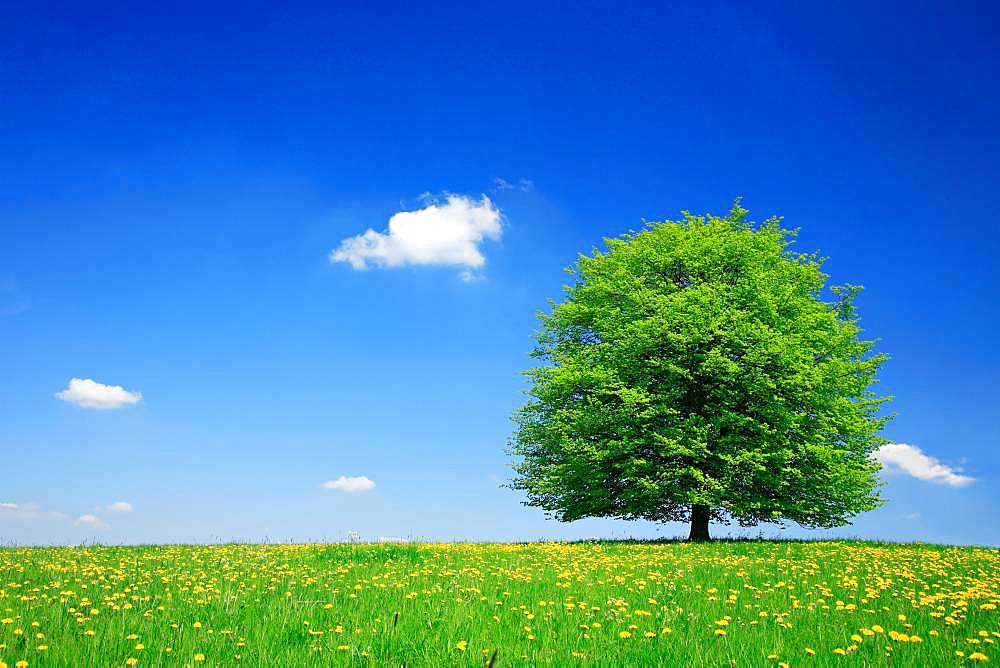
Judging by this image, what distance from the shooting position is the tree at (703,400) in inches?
876

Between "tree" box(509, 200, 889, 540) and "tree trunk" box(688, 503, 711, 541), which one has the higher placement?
"tree" box(509, 200, 889, 540)

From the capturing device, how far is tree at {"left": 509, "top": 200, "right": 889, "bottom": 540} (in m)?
22.2

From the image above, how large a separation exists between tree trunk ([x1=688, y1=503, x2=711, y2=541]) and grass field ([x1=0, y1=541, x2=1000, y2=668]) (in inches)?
289

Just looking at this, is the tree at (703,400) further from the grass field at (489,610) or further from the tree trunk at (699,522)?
the grass field at (489,610)

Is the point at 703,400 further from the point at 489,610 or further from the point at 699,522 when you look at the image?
the point at 489,610

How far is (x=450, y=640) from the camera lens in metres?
7.61

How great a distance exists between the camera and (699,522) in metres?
23.6

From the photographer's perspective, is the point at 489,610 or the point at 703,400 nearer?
the point at 489,610

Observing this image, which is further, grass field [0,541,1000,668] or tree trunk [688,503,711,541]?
tree trunk [688,503,711,541]

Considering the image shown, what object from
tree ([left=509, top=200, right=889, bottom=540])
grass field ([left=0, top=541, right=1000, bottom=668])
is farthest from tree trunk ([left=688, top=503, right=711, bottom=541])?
grass field ([left=0, top=541, right=1000, bottom=668])

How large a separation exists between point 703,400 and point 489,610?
15988 mm

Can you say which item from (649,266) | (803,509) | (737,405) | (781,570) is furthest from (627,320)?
(781,570)

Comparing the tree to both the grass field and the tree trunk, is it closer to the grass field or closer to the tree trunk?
the tree trunk

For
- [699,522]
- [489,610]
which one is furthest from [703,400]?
[489,610]
